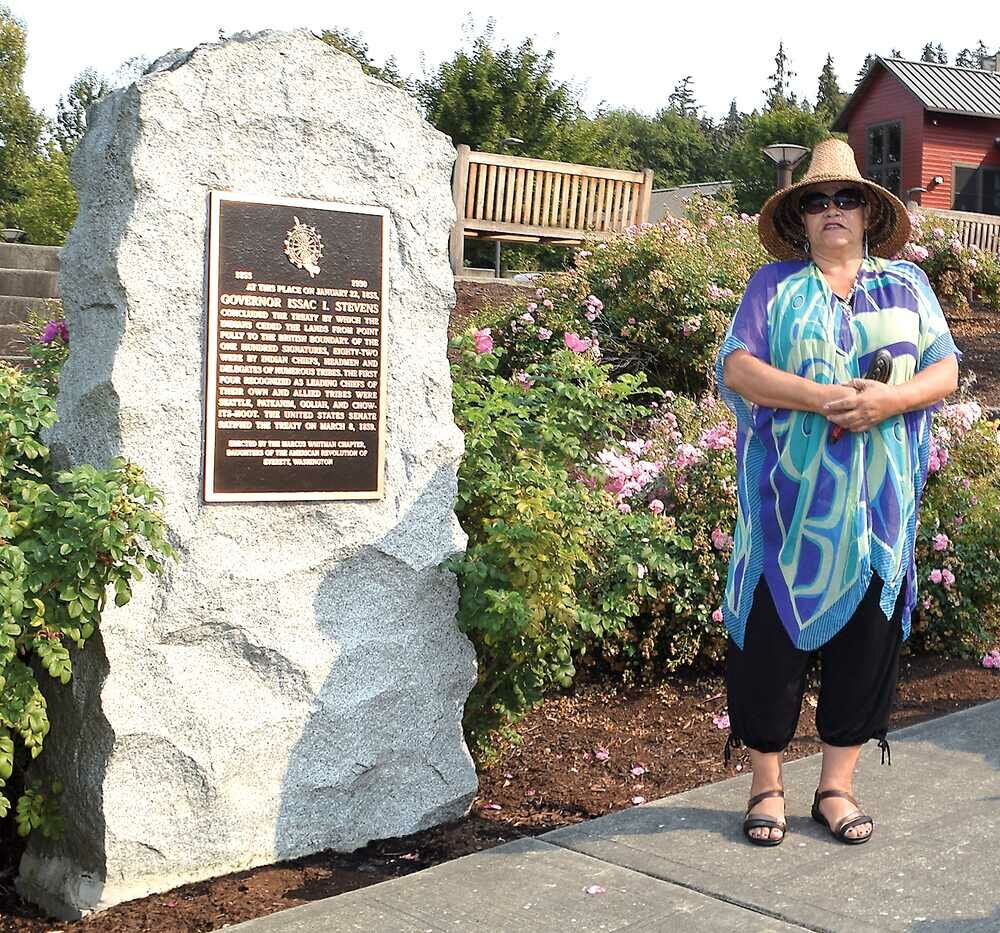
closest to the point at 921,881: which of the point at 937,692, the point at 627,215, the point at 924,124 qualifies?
the point at 937,692

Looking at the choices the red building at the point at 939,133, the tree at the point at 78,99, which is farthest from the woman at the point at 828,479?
the tree at the point at 78,99

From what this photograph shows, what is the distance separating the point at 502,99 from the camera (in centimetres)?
2203

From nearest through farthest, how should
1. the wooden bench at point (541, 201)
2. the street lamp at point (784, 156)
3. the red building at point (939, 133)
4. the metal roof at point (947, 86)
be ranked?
the wooden bench at point (541, 201), the street lamp at point (784, 156), the metal roof at point (947, 86), the red building at point (939, 133)

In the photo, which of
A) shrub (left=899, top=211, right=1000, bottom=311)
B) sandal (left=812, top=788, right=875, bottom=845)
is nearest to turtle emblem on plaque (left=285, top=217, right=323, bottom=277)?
sandal (left=812, top=788, right=875, bottom=845)

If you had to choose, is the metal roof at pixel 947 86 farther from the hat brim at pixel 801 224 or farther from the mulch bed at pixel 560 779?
the hat brim at pixel 801 224

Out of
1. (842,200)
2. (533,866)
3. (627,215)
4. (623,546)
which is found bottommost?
(533,866)

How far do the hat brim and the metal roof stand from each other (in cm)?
2556

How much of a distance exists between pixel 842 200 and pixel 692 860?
5.94 feet

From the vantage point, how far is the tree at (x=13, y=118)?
28984 millimetres

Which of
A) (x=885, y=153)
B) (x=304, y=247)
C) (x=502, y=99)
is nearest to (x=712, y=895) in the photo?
(x=304, y=247)

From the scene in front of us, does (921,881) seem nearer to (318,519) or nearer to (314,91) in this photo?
(318,519)

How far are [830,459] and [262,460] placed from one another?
4.99ft

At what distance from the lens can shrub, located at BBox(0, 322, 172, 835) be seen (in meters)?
2.95

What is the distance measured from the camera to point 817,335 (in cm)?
332
